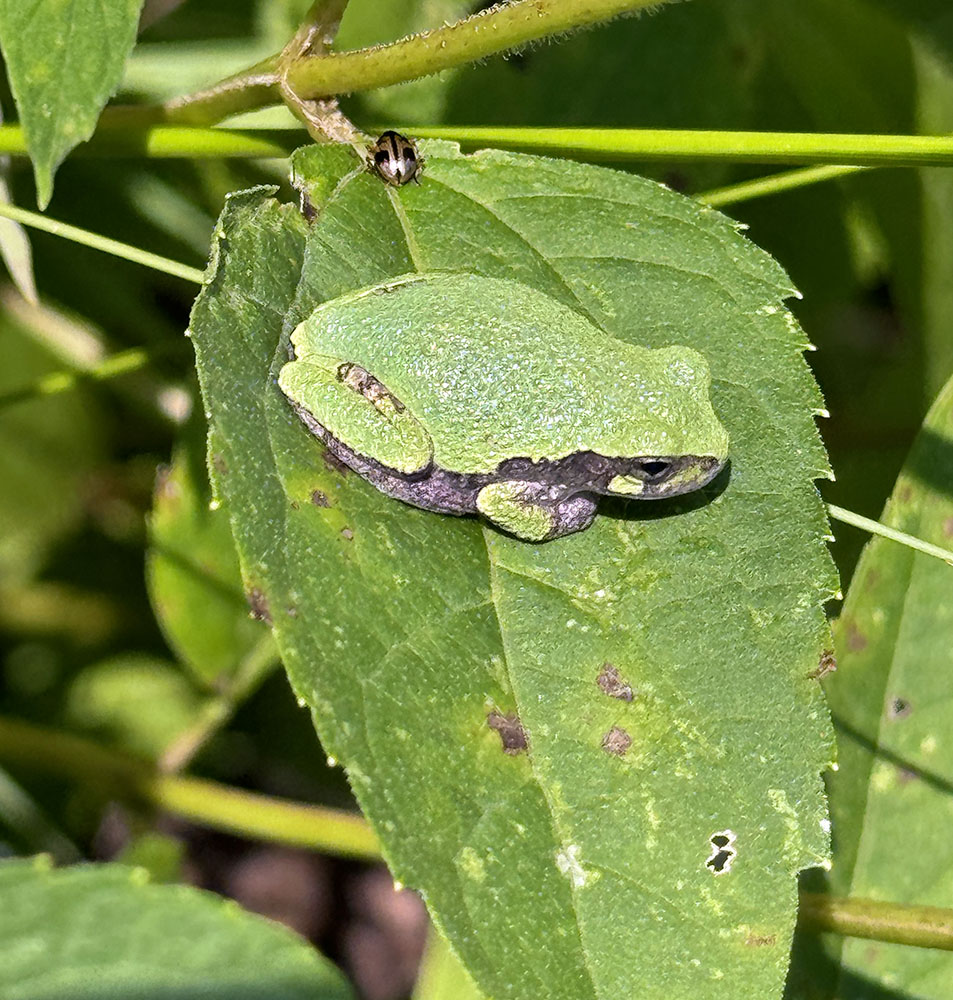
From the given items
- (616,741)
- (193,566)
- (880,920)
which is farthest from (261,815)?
(880,920)

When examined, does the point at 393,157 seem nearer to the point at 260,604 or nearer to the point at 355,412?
the point at 355,412

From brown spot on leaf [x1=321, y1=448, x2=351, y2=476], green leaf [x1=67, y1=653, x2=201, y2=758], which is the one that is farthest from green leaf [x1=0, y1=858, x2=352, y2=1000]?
green leaf [x1=67, y1=653, x2=201, y2=758]

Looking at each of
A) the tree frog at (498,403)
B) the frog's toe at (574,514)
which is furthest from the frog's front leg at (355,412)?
the frog's toe at (574,514)

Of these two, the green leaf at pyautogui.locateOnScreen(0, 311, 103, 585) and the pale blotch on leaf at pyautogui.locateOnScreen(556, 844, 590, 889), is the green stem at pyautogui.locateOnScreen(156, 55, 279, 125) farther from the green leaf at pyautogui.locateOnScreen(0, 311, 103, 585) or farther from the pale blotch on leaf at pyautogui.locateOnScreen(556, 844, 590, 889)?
the green leaf at pyautogui.locateOnScreen(0, 311, 103, 585)

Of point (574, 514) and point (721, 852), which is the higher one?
point (574, 514)

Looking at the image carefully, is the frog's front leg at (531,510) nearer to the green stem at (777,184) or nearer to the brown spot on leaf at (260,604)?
the brown spot on leaf at (260,604)
